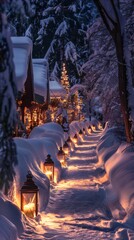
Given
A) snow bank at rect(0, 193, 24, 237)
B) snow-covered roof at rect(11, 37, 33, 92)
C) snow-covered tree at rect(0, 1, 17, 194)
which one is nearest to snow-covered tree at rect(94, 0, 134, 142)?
snow-covered roof at rect(11, 37, 33, 92)

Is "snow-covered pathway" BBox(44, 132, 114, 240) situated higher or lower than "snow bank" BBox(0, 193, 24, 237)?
lower

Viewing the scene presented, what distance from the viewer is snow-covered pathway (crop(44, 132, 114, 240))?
704cm

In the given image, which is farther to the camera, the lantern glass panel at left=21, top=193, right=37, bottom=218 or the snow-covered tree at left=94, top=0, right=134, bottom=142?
the snow-covered tree at left=94, top=0, right=134, bottom=142

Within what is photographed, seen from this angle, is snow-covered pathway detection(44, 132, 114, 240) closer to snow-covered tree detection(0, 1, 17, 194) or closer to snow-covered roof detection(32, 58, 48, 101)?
snow-covered tree detection(0, 1, 17, 194)

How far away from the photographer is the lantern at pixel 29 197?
7.53 meters

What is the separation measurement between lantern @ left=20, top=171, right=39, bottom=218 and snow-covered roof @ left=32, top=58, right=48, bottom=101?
14.0 m

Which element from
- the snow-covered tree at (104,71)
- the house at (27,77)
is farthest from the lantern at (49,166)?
the snow-covered tree at (104,71)

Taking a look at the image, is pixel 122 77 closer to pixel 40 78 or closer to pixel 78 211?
pixel 78 211

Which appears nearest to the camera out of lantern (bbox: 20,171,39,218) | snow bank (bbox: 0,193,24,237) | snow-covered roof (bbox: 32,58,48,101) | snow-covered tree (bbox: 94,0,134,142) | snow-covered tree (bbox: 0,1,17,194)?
snow-covered tree (bbox: 0,1,17,194)

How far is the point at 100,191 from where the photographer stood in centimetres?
1088

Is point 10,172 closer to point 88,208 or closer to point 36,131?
point 88,208

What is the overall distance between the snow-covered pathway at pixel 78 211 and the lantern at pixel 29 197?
375 millimetres

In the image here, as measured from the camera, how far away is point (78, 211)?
28.9 ft

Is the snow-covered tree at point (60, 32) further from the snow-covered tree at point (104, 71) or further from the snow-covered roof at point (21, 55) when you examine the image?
the snow-covered tree at point (104, 71)
